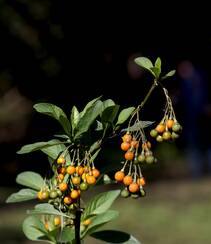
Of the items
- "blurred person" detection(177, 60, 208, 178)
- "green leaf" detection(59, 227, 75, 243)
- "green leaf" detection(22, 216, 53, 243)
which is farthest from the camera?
"blurred person" detection(177, 60, 208, 178)

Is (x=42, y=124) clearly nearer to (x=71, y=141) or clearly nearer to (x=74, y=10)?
(x=74, y=10)

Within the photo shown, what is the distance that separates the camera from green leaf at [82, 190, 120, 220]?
5.34 ft

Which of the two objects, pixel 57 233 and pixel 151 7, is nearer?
pixel 57 233

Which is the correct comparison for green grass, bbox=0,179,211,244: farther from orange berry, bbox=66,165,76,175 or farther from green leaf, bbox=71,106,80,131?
orange berry, bbox=66,165,76,175

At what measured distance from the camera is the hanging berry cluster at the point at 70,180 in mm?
1385

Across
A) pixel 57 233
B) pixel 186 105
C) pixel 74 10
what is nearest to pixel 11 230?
pixel 74 10

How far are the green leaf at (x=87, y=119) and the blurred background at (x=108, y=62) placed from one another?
9006mm

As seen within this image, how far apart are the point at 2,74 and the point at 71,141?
11.5 meters

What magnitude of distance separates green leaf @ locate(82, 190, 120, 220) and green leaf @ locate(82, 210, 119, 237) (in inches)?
1.4

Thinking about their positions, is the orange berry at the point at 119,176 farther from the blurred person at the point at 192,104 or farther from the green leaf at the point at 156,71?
the blurred person at the point at 192,104

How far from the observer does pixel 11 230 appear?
8.34 m

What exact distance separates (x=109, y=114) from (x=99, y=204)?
0.95 feet

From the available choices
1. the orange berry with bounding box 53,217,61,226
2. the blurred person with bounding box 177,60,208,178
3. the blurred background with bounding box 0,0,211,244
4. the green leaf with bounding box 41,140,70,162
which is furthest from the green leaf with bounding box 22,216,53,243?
the blurred person with bounding box 177,60,208,178

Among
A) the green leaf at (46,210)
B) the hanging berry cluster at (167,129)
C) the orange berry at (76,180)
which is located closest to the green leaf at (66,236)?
the green leaf at (46,210)
